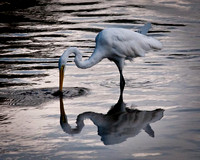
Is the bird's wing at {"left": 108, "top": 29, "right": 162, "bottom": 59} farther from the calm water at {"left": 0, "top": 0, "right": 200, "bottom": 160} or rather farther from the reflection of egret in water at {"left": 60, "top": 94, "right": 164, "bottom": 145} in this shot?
the reflection of egret in water at {"left": 60, "top": 94, "right": 164, "bottom": 145}

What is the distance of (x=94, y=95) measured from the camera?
→ 36.5 feet

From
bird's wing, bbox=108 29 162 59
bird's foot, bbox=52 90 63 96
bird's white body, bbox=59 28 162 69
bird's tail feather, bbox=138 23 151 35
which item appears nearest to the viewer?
bird's foot, bbox=52 90 63 96

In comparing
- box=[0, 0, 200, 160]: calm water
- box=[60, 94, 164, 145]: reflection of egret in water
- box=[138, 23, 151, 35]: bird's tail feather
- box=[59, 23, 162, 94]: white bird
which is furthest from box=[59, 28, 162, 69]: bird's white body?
box=[60, 94, 164, 145]: reflection of egret in water

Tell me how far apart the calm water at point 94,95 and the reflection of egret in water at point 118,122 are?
0.05 feet

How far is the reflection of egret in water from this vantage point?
8.88m

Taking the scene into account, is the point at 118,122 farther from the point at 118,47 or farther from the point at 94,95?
the point at 118,47

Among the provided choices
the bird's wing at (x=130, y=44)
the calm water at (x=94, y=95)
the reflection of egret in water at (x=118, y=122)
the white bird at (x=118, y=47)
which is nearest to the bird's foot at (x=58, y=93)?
the calm water at (x=94, y=95)

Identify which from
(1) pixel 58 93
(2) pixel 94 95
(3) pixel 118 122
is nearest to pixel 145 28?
(2) pixel 94 95

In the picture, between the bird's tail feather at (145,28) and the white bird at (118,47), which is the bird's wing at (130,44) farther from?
the bird's tail feather at (145,28)

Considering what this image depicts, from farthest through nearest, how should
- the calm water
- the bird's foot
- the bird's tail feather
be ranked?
the bird's tail feather < the bird's foot < the calm water

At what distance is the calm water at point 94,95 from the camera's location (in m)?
8.37

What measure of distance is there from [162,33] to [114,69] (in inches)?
158

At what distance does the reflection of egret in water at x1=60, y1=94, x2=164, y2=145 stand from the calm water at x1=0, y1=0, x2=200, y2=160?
16 mm

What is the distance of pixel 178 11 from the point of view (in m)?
20.2
